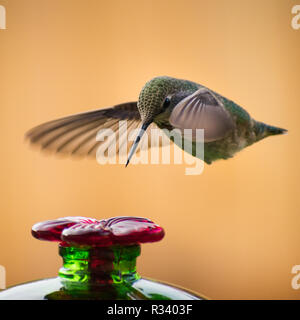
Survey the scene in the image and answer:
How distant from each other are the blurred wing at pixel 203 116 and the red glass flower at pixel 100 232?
0.18m

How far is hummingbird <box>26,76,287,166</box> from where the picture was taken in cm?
60

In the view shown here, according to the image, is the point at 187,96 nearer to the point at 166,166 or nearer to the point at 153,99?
the point at 153,99

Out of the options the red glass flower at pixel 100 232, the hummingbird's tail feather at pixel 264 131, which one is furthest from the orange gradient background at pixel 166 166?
the red glass flower at pixel 100 232

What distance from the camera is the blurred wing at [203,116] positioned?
580mm

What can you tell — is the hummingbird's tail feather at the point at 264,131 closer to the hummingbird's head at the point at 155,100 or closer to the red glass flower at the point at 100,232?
the hummingbird's head at the point at 155,100

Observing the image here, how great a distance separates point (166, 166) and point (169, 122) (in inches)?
38.9

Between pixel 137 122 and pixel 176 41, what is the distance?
0.89 metres

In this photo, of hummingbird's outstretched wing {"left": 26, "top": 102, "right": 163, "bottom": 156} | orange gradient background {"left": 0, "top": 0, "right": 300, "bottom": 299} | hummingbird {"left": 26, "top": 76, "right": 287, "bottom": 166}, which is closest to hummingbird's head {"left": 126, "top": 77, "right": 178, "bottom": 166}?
hummingbird {"left": 26, "top": 76, "right": 287, "bottom": 166}

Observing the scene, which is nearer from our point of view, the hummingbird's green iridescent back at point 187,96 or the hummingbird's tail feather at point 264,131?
the hummingbird's green iridescent back at point 187,96

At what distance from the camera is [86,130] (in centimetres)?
82

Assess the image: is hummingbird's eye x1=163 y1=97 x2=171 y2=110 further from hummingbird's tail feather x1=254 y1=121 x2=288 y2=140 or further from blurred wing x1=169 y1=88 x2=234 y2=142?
hummingbird's tail feather x1=254 y1=121 x2=288 y2=140

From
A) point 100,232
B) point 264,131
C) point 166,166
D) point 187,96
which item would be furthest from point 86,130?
point 166,166

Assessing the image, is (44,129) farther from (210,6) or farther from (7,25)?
(210,6)
